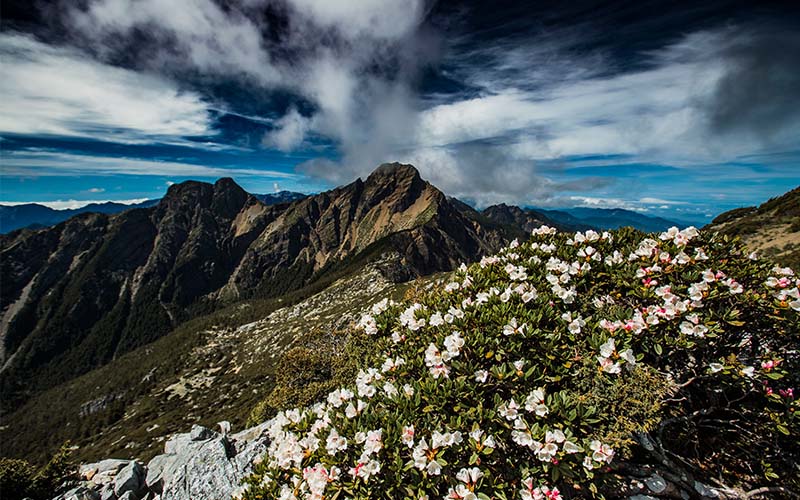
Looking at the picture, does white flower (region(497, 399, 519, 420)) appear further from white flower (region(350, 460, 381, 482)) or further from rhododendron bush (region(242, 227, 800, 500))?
white flower (region(350, 460, 381, 482))

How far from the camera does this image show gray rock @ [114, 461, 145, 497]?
12820 mm

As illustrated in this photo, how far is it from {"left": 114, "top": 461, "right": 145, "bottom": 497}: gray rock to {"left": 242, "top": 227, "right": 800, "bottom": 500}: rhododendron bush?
1072 cm

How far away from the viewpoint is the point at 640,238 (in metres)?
8.97

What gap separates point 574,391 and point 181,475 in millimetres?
14700

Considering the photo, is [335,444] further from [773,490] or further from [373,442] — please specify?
[773,490]

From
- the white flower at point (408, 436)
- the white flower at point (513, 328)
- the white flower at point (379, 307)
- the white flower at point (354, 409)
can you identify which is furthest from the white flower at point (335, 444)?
the white flower at point (379, 307)

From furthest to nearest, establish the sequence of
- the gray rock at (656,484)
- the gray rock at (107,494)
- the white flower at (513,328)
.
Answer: the gray rock at (107,494), the gray rock at (656,484), the white flower at (513,328)

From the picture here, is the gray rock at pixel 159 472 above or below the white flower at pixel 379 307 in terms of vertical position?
below

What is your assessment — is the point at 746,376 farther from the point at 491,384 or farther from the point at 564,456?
the point at 491,384

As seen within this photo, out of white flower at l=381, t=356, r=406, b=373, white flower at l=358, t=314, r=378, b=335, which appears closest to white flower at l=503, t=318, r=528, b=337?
white flower at l=381, t=356, r=406, b=373

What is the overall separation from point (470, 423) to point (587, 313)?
12.8ft

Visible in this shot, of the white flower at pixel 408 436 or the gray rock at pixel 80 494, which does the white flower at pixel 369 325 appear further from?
the gray rock at pixel 80 494

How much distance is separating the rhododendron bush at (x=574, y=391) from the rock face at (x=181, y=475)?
7826mm

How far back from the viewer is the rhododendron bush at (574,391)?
17.5ft
